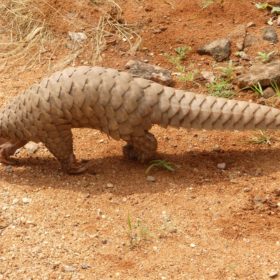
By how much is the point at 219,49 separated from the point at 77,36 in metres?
1.59

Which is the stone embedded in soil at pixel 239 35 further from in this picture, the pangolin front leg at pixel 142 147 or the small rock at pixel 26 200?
the small rock at pixel 26 200

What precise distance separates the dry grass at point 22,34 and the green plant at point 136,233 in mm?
2816

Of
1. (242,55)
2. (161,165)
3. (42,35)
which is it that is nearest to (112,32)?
(42,35)

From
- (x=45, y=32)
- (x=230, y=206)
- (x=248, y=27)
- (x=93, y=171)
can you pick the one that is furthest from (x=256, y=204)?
(x=45, y=32)

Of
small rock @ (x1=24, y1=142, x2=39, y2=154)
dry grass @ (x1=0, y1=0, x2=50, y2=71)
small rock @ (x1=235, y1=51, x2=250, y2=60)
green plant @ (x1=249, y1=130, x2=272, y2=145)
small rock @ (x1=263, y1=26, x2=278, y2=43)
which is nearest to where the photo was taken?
green plant @ (x1=249, y1=130, x2=272, y2=145)

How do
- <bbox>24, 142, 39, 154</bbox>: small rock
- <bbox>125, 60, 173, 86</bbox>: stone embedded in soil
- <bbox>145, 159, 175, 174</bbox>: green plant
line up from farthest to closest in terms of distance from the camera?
<bbox>125, 60, 173, 86</bbox>: stone embedded in soil, <bbox>24, 142, 39, 154</bbox>: small rock, <bbox>145, 159, 175, 174</bbox>: green plant

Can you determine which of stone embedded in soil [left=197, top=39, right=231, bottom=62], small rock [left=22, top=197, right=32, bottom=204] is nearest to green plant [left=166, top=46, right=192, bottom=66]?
stone embedded in soil [left=197, top=39, right=231, bottom=62]

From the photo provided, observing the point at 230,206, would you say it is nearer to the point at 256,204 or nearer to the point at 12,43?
the point at 256,204

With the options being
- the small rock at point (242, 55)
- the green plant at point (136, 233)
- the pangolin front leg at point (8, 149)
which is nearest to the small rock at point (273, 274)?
the green plant at point (136, 233)

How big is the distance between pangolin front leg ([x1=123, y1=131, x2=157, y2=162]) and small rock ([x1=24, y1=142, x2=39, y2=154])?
0.87m

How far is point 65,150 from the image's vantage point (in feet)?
15.3

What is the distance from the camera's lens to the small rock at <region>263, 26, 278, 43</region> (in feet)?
19.4

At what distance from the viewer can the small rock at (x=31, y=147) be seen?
17.1ft

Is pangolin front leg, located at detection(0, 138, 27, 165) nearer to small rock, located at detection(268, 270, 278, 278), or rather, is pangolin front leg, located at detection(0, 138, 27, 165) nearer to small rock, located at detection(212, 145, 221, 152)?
small rock, located at detection(212, 145, 221, 152)
